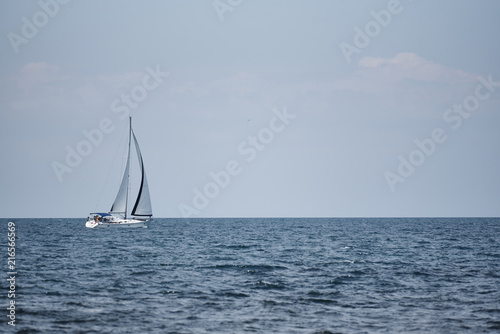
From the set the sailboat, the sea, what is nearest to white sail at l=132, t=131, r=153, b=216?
the sailboat

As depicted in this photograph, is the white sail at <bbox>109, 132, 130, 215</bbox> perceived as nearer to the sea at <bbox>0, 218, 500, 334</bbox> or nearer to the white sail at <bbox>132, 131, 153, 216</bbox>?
the white sail at <bbox>132, 131, 153, 216</bbox>

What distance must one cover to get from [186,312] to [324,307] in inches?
251

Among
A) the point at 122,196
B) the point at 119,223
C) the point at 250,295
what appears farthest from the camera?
the point at 122,196

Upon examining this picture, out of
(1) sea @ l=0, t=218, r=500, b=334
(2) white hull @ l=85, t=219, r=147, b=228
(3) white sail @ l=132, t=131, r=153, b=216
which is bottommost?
(1) sea @ l=0, t=218, r=500, b=334

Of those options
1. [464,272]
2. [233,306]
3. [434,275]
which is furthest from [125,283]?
[464,272]

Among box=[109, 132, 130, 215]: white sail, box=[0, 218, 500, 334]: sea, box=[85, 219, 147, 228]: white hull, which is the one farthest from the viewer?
box=[109, 132, 130, 215]: white sail

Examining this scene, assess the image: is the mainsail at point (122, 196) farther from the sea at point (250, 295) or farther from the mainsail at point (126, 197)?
the sea at point (250, 295)

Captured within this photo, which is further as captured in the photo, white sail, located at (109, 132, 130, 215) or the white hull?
white sail, located at (109, 132, 130, 215)

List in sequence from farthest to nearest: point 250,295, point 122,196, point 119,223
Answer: point 122,196 < point 119,223 < point 250,295

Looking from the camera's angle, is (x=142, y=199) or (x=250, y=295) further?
(x=142, y=199)

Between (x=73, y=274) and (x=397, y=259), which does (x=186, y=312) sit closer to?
(x=73, y=274)

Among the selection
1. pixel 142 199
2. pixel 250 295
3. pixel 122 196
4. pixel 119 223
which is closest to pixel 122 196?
pixel 122 196

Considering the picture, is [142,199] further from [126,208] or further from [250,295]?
[250,295]

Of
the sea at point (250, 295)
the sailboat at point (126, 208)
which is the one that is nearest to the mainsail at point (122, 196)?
the sailboat at point (126, 208)
